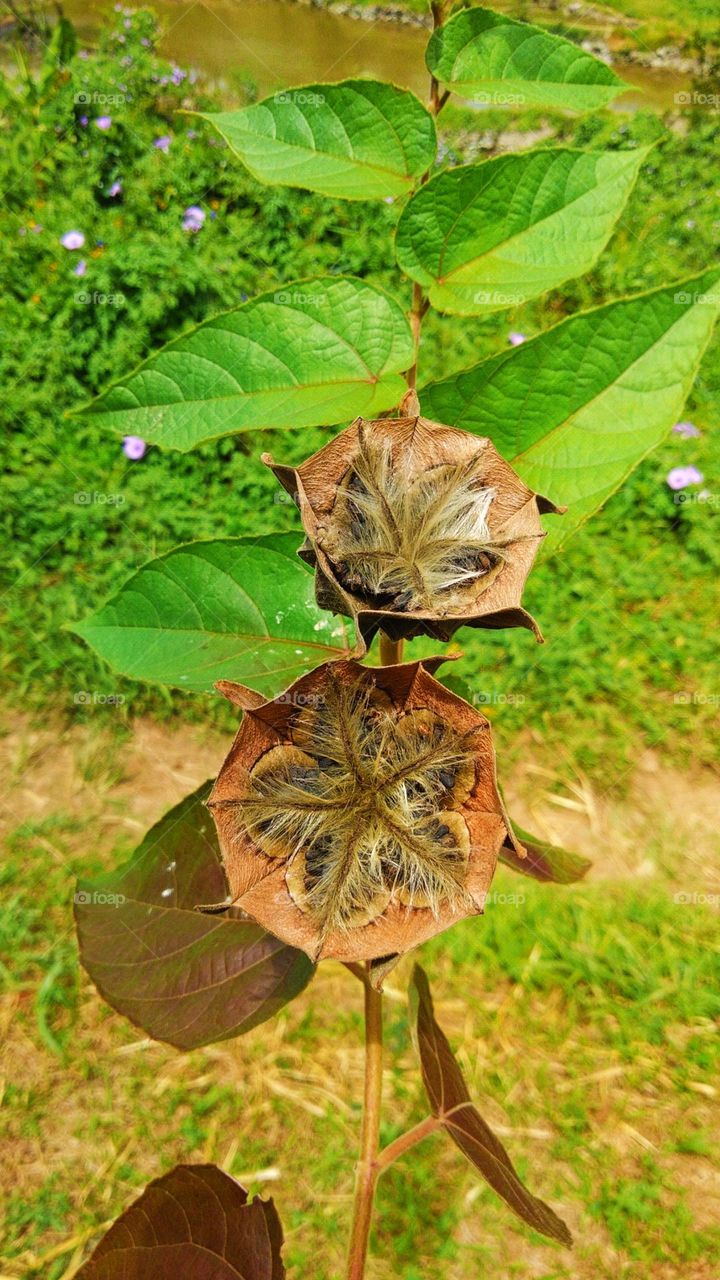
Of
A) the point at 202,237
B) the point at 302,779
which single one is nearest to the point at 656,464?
the point at 202,237

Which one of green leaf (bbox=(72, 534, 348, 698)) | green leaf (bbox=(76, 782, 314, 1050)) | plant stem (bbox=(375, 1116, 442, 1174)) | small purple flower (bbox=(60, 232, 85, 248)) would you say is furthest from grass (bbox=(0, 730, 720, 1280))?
small purple flower (bbox=(60, 232, 85, 248))

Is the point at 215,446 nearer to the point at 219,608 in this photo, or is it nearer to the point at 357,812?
the point at 219,608

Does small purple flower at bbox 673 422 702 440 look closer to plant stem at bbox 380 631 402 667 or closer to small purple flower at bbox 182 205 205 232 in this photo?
small purple flower at bbox 182 205 205 232

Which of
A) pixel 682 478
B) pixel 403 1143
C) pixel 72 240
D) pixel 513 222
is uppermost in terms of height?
pixel 513 222

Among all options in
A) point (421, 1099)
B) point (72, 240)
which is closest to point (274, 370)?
point (421, 1099)

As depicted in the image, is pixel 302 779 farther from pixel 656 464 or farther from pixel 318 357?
pixel 656 464

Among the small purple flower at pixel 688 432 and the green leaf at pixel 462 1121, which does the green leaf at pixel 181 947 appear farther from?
the small purple flower at pixel 688 432
